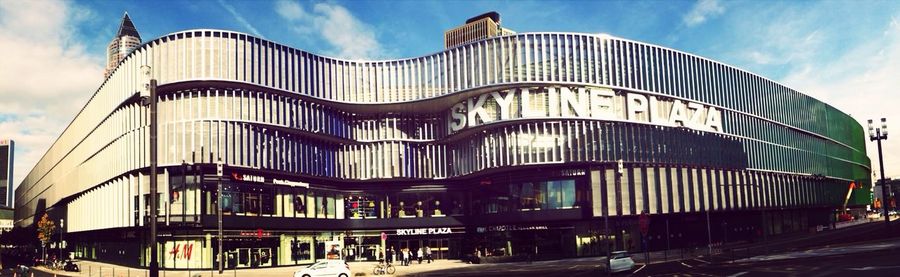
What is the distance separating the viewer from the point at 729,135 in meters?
91.8

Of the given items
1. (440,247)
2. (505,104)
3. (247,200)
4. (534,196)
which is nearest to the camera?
(247,200)

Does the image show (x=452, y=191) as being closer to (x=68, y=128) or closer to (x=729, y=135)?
(x=729, y=135)

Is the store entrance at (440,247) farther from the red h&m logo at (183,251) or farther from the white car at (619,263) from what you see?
the white car at (619,263)

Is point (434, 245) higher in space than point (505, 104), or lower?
lower

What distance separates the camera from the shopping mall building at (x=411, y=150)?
6575 cm

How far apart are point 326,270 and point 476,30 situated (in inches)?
3938

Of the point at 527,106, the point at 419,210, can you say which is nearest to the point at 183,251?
the point at 419,210

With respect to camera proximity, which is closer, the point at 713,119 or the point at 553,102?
the point at 553,102

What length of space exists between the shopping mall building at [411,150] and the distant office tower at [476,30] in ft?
173

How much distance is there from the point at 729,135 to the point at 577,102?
3058cm

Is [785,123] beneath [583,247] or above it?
above

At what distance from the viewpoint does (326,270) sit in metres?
47.0

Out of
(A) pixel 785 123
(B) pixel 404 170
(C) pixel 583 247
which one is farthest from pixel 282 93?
(A) pixel 785 123

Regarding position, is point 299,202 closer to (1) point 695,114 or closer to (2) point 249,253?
(2) point 249,253
